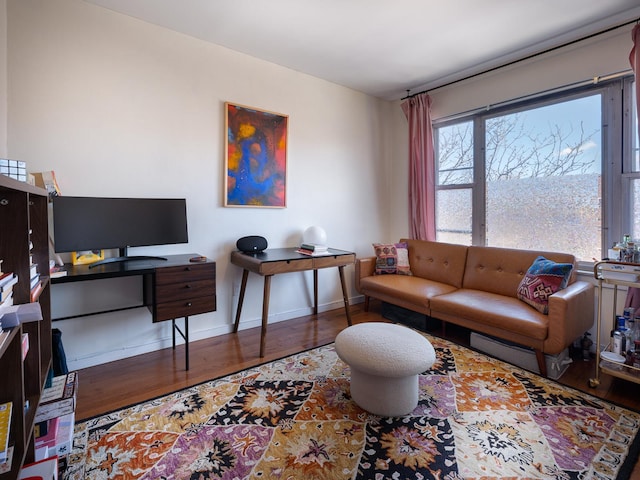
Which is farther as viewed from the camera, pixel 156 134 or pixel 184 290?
pixel 156 134

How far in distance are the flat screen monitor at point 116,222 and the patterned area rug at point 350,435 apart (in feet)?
3.46

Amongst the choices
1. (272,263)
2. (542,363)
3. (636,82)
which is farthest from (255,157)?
(636,82)

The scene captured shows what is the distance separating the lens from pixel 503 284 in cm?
280

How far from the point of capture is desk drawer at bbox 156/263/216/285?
2.10m

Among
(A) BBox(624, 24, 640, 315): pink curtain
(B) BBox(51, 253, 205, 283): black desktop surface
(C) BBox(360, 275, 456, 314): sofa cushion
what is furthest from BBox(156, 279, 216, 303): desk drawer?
(A) BBox(624, 24, 640, 315): pink curtain

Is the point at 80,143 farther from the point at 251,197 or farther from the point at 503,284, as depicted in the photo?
the point at 503,284

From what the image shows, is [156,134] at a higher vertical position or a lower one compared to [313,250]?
higher

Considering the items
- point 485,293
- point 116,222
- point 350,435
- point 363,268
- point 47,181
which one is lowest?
point 350,435

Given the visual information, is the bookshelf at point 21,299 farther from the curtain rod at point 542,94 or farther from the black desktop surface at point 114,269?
the curtain rod at point 542,94

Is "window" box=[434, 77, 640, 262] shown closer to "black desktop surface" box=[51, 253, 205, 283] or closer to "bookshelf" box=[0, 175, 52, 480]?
"black desktop surface" box=[51, 253, 205, 283]

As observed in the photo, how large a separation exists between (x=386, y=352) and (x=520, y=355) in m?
Answer: 1.31

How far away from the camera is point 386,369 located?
62.8 inches

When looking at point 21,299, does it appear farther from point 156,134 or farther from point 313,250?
point 313,250

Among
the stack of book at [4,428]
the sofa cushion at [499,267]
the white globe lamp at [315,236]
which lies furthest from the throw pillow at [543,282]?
the stack of book at [4,428]
